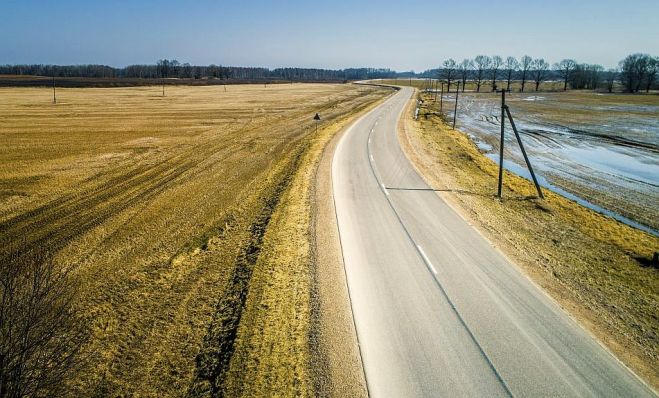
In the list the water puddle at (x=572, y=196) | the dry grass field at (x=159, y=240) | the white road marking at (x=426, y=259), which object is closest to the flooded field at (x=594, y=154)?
the water puddle at (x=572, y=196)

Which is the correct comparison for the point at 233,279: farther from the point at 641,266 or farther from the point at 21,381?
the point at 641,266

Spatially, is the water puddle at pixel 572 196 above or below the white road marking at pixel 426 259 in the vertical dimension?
above

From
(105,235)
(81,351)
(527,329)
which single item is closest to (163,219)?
(105,235)

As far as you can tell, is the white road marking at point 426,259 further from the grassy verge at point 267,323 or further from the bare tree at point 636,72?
the bare tree at point 636,72

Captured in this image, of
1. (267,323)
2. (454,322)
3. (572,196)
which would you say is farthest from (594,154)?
(267,323)

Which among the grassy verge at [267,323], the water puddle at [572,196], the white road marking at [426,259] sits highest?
the water puddle at [572,196]

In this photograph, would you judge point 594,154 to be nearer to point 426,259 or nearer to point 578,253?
point 578,253
